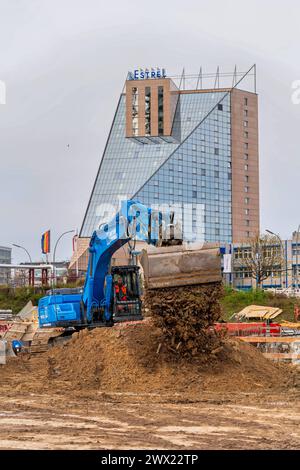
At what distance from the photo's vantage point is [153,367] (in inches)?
884

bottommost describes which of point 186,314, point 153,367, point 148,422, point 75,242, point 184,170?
point 75,242

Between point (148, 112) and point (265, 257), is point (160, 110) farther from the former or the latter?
point (265, 257)

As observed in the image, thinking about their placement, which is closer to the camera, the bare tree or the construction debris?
the construction debris

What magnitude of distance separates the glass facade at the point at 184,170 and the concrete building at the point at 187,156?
0.17 meters

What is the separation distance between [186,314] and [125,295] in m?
7.97

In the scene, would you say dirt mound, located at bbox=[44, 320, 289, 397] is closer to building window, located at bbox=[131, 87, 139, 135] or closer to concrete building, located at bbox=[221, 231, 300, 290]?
concrete building, located at bbox=[221, 231, 300, 290]

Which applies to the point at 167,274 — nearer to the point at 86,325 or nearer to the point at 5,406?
the point at 5,406

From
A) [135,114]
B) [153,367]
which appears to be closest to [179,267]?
[153,367]

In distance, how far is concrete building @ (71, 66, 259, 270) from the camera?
139 m

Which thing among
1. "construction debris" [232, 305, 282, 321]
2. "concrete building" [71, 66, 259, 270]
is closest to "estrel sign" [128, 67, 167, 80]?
"concrete building" [71, 66, 259, 270]

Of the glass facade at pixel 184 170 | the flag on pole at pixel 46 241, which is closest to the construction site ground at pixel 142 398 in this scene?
the flag on pole at pixel 46 241

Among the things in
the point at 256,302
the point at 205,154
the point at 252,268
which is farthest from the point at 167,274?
the point at 205,154

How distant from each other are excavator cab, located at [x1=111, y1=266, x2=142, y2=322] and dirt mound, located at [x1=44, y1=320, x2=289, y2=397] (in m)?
4.13

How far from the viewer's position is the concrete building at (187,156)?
13925cm
